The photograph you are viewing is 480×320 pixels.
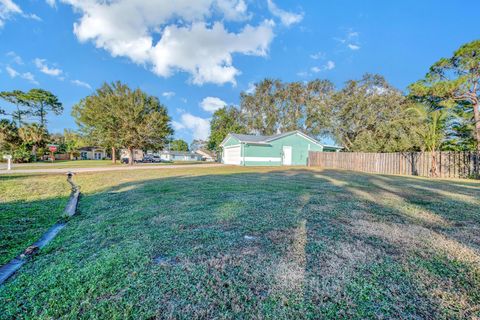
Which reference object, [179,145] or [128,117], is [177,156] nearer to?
[179,145]

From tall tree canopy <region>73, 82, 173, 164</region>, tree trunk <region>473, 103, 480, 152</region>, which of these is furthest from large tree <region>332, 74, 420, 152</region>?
tall tree canopy <region>73, 82, 173, 164</region>

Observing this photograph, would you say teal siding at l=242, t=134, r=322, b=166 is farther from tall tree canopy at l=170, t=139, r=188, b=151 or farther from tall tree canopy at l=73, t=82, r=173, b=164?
tall tree canopy at l=170, t=139, r=188, b=151

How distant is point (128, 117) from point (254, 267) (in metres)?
19.5

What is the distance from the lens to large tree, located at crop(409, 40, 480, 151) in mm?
11938

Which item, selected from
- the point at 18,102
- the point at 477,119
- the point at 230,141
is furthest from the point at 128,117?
the point at 18,102

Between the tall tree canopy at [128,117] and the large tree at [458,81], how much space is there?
21.1 m

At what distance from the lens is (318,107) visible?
80.2 ft

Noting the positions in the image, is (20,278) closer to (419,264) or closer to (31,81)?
(419,264)

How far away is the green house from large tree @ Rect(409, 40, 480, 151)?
29.8ft

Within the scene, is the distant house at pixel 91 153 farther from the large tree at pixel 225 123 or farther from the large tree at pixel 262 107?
the large tree at pixel 262 107

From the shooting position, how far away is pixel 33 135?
25.0 metres

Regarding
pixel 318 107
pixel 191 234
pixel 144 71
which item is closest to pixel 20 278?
pixel 191 234

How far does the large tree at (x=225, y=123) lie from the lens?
3266 cm

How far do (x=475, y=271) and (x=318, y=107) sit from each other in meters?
25.2
